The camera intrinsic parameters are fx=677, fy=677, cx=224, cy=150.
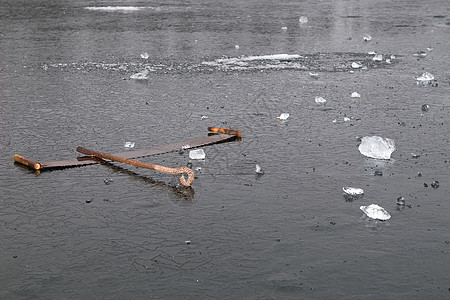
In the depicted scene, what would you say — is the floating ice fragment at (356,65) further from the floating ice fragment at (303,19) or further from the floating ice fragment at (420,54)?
the floating ice fragment at (303,19)

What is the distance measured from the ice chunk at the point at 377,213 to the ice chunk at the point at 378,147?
78.7 inches

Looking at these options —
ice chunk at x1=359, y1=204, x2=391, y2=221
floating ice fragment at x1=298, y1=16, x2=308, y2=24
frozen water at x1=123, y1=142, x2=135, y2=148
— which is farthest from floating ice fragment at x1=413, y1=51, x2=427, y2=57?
ice chunk at x1=359, y1=204, x2=391, y2=221

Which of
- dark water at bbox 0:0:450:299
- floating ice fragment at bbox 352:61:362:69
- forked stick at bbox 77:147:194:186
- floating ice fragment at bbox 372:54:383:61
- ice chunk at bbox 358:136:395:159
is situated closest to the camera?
dark water at bbox 0:0:450:299

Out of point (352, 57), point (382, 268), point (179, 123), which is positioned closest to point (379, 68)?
point (352, 57)

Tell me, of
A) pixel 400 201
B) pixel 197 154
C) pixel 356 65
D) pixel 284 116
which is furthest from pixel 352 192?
pixel 356 65

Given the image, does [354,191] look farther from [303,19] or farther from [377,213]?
[303,19]

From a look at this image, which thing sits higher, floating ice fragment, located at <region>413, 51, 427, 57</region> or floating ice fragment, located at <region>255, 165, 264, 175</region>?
floating ice fragment, located at <region>255, 165, 264, 175</region>

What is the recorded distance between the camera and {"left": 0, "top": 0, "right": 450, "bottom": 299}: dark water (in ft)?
18.5

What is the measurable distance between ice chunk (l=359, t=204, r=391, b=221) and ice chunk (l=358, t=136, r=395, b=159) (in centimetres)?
200

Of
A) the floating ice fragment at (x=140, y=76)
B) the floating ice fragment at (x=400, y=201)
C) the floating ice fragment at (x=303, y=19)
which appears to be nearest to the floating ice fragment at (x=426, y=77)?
the floating ice fragment at (x=140, y=76)

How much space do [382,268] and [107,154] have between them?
4010 millimetres

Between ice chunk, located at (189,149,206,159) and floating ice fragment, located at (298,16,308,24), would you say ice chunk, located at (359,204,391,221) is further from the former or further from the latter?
floating ice fragment, located at (298,16,308,24)

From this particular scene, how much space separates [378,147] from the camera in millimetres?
8727

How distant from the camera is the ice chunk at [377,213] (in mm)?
6762
